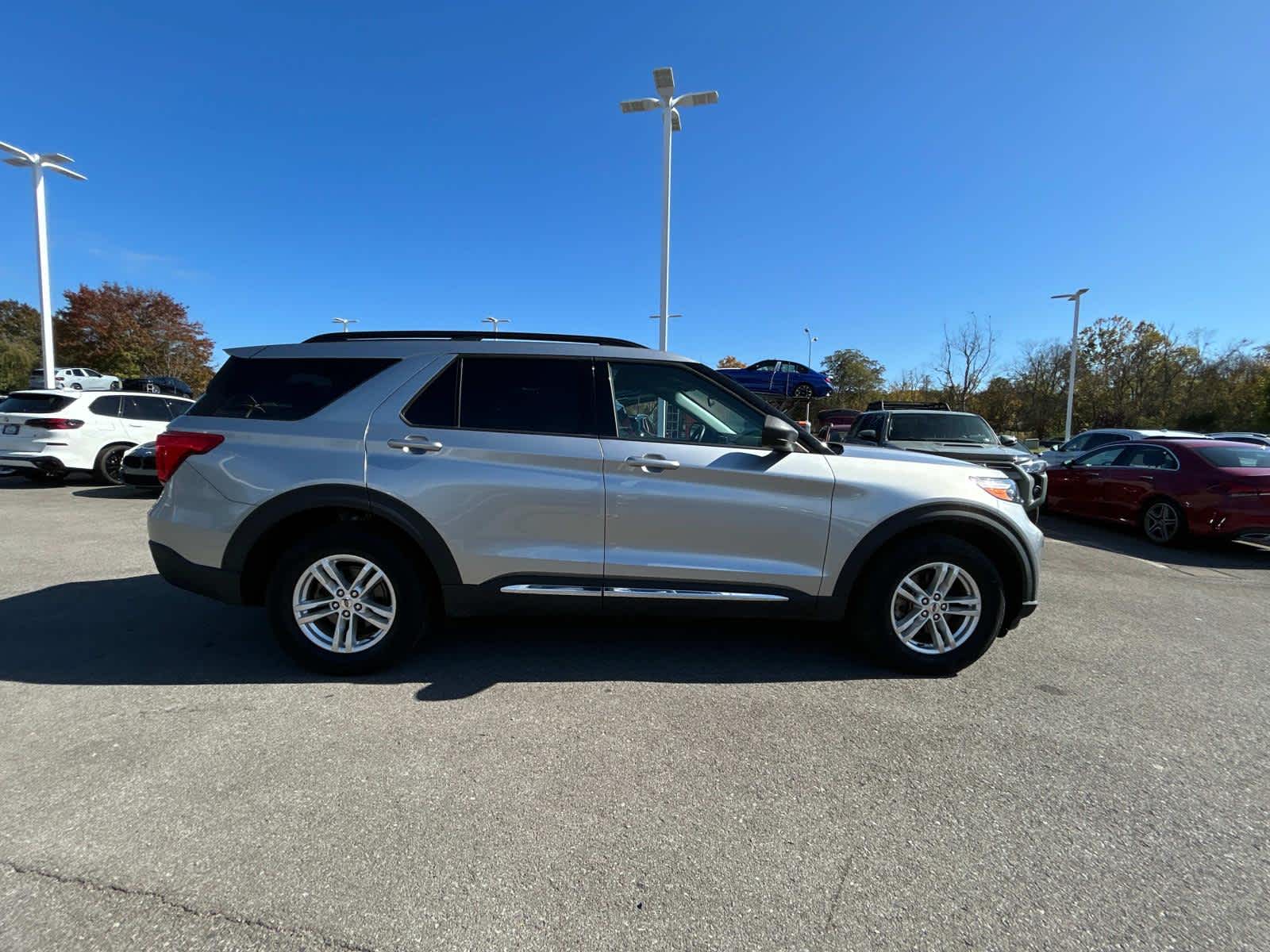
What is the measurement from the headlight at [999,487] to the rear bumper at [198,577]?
420 cm

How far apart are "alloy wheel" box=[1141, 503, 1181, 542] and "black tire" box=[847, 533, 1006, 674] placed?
6.34 m

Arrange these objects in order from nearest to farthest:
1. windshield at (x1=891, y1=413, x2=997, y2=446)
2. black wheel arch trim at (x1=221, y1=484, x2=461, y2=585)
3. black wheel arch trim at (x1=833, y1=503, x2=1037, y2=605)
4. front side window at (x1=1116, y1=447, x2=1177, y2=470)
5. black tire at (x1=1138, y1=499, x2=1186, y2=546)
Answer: black wheel arch trim at (x1=221, y1=484, x2=461, y2=585)
black wheel arch trim at (x1=833, y1=503, x2=1037, y2=605)
black tire at (x1=1138, y1=499, x2=1186, y2=546)
front side window at (x1=1116, y1=447, x2=1177, y2=470)
windshield at (x1=891, y1=413, x2=997, y2=446)

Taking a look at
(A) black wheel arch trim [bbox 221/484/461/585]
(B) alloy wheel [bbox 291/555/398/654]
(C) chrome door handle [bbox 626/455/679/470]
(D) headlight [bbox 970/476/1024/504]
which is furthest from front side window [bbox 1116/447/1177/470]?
(B) alloy wheel [bbox 291/555/398/654]

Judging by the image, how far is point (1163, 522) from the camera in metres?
7.90

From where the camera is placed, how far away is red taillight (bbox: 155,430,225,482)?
3.38m

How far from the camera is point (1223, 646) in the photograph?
414 centimetres

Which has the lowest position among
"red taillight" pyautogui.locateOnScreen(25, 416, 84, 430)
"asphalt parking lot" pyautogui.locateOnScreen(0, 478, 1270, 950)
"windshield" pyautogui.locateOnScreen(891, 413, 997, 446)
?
"asphalt parking lot" pyautogui.locateOnScreen(0, 478, 1270, 950)

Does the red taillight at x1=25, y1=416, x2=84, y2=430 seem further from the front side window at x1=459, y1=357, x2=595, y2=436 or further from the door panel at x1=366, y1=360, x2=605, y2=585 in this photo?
the front side window at x1=459, y1=357, x2=595, y2=436

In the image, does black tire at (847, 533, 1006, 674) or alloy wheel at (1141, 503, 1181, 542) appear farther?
alloy wheel at (1141, 503, 1181, 542)

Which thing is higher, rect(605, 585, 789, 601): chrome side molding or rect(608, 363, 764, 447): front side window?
rect(608, 363, 764, 447): front side window

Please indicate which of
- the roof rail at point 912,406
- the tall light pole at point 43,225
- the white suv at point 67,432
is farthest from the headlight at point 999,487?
the tall light pole at point 43,225

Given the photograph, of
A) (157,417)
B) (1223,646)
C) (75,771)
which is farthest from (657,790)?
(157,417)

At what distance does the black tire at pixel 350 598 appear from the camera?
3.30 m

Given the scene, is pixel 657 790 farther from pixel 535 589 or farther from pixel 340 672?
pixel 340 672
